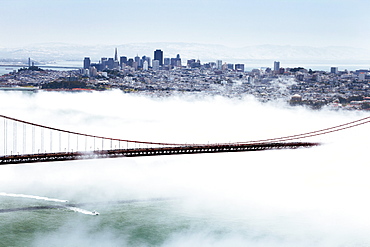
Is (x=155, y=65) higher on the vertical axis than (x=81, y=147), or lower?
higher

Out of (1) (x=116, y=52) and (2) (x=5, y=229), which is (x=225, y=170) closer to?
(2) (x=5, y=229)

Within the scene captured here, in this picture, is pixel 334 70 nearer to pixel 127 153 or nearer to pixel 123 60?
pixel 123 60

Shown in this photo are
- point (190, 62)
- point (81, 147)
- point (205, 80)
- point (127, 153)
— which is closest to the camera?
point (127, 153)

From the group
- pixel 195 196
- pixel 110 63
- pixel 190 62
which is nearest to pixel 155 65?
pixel 190 62

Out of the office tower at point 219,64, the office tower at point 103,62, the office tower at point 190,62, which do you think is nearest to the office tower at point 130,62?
the office tower at point 103,62

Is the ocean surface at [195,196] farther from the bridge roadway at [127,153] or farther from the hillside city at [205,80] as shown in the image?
the hillside city at [205,80]

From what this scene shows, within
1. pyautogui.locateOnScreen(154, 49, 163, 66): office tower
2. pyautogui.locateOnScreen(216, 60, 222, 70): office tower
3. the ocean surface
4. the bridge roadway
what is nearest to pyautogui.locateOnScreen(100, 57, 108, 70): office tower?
pyautogui.locateOnScreen(154, 49, 163, 66): office tower
